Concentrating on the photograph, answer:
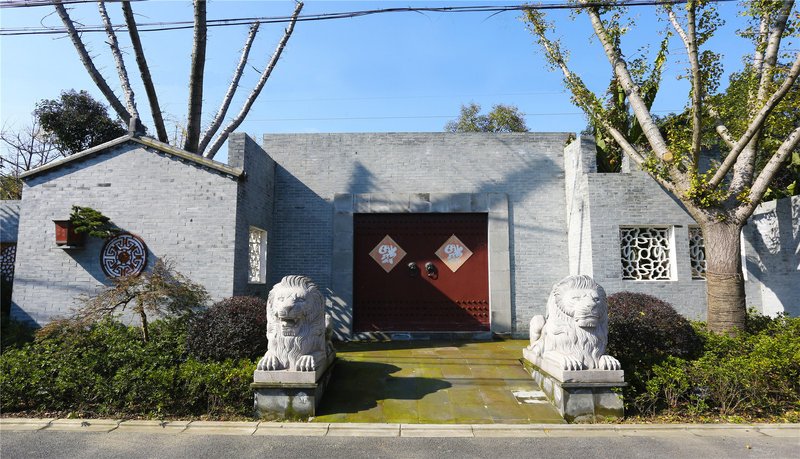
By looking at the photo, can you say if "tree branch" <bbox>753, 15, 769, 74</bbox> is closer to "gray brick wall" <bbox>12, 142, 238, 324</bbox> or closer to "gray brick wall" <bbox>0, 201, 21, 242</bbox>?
"gray brick wall" <bbox>12, 142, 238, 324</bbox>

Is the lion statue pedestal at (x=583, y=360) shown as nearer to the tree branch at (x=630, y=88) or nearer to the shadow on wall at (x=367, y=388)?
the shadow on wall at (x=367, y=388)

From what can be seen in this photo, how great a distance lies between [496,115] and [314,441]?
680 inches

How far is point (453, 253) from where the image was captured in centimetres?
862

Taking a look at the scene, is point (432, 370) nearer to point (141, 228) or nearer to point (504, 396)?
point (504, 396)

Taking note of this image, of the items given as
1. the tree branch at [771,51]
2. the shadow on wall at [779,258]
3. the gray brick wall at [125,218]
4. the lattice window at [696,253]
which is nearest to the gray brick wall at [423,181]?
the gray brick wall at [125,218]

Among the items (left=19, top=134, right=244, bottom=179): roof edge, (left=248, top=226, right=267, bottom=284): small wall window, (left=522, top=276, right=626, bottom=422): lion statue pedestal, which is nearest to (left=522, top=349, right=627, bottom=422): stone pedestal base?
(left=522, top=276, right=626, bottom=422): lion statue pedestal

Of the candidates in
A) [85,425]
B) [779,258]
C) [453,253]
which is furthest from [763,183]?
[85,425]

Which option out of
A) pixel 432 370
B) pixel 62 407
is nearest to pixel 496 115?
pixel 432 370

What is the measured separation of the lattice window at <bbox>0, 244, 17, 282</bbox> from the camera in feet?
27.6

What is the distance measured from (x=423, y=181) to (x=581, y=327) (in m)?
4.77

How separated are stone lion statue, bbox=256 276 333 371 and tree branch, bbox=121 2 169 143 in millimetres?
7145

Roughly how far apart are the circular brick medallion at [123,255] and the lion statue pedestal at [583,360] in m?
6.17

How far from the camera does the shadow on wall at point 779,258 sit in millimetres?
7641

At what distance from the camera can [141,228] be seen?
6.99 meters
